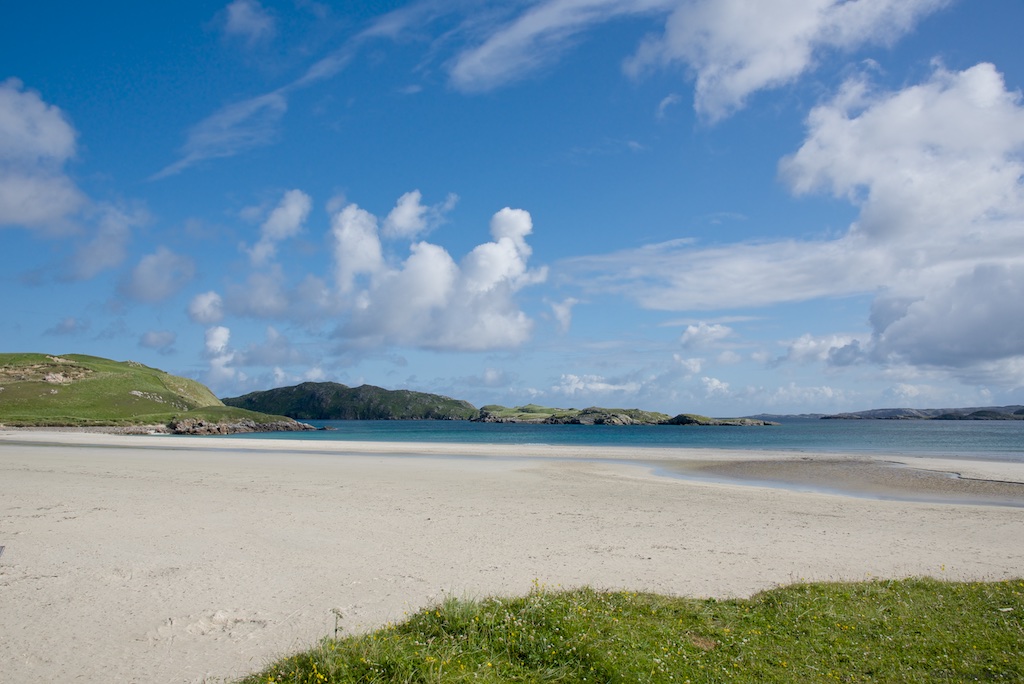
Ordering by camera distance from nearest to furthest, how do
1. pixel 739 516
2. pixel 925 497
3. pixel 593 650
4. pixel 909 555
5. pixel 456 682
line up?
1. pixel 456 682
2. pixel 593 650
3. pixel 909 555
4. pixel 739 516
5. pixel 925 497

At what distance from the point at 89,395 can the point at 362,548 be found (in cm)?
14341

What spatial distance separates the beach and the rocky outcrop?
283 feet

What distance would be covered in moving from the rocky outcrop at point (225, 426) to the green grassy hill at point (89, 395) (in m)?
2.74

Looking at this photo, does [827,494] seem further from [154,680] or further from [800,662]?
[154,680]

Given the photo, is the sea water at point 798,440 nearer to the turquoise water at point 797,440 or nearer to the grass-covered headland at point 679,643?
the turquoise water at point 797,440

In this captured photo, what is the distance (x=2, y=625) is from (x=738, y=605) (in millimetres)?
12120

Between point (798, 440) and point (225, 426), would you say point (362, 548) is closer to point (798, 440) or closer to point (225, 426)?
point (798, 440)

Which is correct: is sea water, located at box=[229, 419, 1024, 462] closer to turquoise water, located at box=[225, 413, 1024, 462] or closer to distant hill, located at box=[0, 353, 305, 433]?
turquoise water, located at box=[225, 413, 1024, 462]

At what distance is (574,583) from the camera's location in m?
12.7

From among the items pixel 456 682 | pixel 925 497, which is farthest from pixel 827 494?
pixel 456 682

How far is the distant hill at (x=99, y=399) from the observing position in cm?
11175

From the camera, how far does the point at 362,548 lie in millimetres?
15836

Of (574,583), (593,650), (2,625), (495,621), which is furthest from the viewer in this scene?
(574,583)

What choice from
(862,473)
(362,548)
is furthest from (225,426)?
(362,548)
